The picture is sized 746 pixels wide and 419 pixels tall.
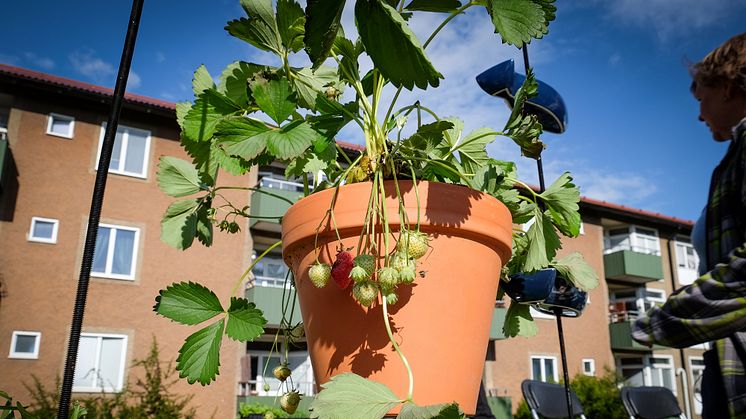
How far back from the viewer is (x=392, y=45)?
1.93ft

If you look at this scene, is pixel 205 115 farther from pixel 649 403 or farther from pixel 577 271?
pixel 649 403

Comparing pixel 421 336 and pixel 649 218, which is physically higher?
pixel 649 218

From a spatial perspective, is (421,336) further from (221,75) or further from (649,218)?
(649,218)

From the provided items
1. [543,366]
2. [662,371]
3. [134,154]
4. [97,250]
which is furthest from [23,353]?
[662,371]

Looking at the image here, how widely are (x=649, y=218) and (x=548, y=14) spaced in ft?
60.8

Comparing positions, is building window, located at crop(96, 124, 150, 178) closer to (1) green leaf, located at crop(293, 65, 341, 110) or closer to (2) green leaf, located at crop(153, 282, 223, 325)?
(1) green leaf, located at crop(293, 65, 341, 110)

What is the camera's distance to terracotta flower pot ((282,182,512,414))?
2.30 feet

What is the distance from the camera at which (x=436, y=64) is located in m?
0.61

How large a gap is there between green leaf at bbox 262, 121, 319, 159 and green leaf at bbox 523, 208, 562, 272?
0.37 m

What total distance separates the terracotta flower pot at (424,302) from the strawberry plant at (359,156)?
2 cm

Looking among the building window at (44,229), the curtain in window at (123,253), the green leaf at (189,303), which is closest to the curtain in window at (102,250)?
the curtain in window at (123,253)

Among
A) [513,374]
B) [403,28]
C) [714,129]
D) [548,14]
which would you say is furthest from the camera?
[513,374]

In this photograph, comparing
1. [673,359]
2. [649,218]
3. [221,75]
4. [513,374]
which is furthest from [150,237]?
[673,359]

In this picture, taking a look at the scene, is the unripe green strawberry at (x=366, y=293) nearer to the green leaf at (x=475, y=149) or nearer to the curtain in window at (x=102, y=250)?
the green leaf at (x=475, y=149)
